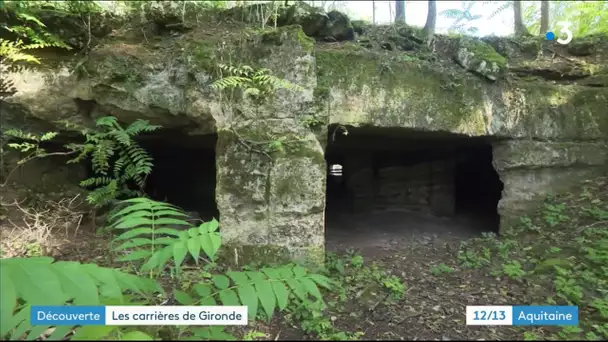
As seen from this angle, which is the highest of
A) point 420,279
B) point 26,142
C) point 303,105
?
point 303,105

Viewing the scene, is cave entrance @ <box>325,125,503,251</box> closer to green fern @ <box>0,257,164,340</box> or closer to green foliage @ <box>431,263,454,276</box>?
green foliage @ <box>431,263,454,276</box>

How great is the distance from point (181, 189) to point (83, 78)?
4770 millimetres

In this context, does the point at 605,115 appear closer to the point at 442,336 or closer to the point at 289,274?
the point at 442,336

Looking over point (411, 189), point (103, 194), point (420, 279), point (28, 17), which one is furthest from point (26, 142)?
point (411, 189)

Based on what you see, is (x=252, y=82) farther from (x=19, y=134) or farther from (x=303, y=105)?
(x=19, y=134)

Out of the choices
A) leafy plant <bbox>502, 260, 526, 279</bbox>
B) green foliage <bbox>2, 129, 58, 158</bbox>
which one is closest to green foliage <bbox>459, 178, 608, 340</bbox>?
leafy plant <bbox>502, 260, 526, 279</bbox>

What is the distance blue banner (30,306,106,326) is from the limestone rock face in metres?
2.36

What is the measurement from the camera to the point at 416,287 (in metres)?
3.61

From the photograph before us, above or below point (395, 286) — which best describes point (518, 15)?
above

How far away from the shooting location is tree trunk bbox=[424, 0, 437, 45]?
5340mm

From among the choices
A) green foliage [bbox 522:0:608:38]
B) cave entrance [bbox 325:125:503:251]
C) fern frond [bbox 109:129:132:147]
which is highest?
green foliage [bbox 522:0:608:38]

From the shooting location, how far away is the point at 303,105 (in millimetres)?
3926

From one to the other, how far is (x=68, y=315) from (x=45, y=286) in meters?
0.18

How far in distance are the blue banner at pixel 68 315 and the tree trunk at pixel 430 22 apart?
511cm
